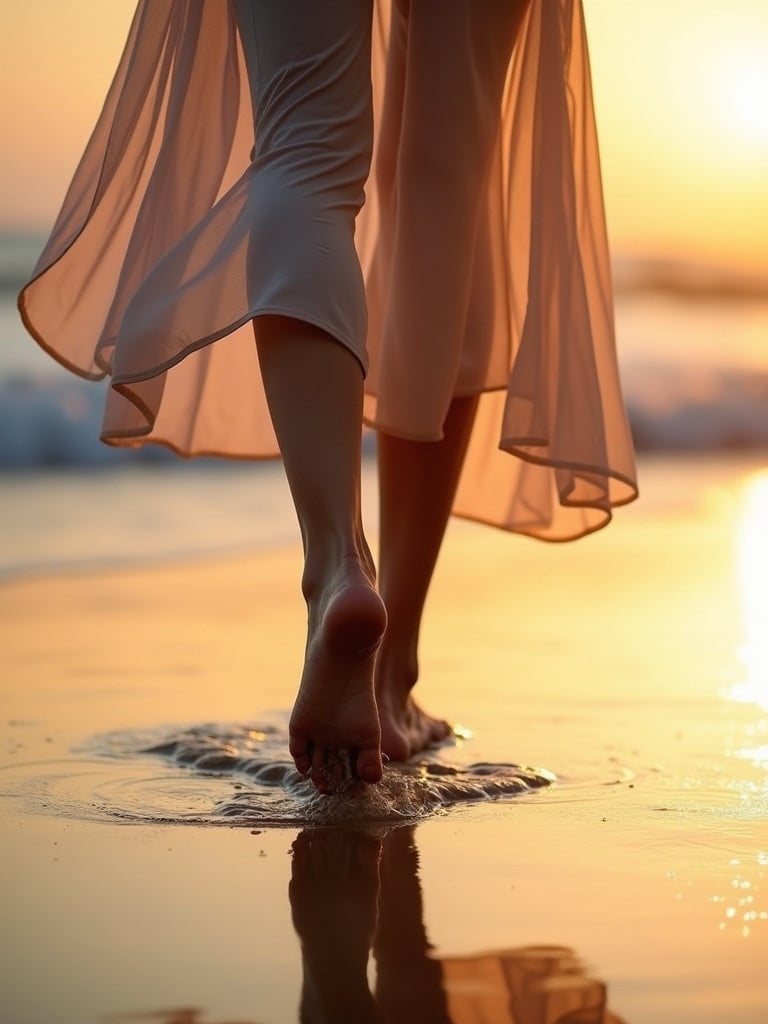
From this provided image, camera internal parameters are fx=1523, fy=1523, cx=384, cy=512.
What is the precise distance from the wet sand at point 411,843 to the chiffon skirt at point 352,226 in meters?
0.32

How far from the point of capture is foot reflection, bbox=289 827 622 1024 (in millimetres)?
854

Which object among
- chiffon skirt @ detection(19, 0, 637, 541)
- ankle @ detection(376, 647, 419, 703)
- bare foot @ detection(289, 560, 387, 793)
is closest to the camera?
bare foot @ detection(289, 560, 387, 793)

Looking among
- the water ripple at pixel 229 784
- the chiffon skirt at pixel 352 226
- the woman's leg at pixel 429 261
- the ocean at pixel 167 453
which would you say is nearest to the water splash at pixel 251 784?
the water ripple at pixel 229 784

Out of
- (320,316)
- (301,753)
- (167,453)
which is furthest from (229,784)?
(167,453)

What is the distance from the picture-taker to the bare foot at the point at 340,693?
125 cm

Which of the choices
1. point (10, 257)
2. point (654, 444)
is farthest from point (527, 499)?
point (10, 257)

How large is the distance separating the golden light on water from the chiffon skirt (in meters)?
0.33

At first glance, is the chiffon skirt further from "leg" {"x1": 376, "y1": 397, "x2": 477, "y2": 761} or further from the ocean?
the ocean

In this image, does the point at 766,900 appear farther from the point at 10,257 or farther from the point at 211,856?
the point at 10,257

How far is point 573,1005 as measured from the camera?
2.85ft

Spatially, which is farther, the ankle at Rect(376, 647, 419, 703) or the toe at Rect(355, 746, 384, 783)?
the ankle at Rect(376, 647, 419, 703)

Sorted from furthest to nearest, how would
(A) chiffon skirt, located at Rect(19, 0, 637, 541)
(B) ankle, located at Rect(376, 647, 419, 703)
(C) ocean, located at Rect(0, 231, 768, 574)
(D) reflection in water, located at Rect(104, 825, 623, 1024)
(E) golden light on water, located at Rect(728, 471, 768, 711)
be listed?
(C) ocean, located at Rect(0, 231, 768, 574)
(E) golden light on water, located at Rect(728, 471, 768, 711)
(B) ankle, located at Rect(376, 647, 419, 703)
(A) chiffon skirt, located at Rect(19, 0, 637, 541)
(D) reflection in water, located at Rect(104, 825, 623, 1024)

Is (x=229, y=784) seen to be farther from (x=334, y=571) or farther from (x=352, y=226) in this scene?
(x=352, y=226)

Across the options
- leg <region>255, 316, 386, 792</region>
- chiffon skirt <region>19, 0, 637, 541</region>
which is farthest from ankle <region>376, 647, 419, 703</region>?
leg <region>255, 316, 386, 792</region>
